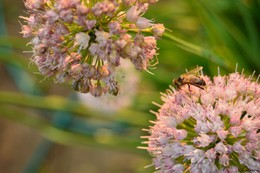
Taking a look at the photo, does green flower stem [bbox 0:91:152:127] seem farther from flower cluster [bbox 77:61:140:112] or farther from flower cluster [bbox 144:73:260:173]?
flower cluster [bbox 144:73:260:173]

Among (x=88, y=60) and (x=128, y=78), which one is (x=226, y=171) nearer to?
(x=88, y=60)

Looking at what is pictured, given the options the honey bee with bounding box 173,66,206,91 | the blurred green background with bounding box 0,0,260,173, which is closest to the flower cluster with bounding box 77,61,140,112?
the blurred green background with bounding box 0,0,260,173

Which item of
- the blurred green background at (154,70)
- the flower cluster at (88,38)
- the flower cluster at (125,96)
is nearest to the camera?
the flower cluster at (88,38)

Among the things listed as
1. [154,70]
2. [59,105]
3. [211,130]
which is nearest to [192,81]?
[211,130]

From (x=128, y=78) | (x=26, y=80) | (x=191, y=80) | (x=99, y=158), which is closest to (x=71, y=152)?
(x=99, y=158)

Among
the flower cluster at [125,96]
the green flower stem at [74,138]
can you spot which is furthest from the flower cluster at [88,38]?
the flower cluster at [125,96]

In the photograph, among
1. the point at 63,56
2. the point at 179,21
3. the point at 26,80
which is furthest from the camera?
the point at 26,80

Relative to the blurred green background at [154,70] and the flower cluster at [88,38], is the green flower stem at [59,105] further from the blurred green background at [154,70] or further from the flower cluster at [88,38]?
the flower cluster at [88,38]
